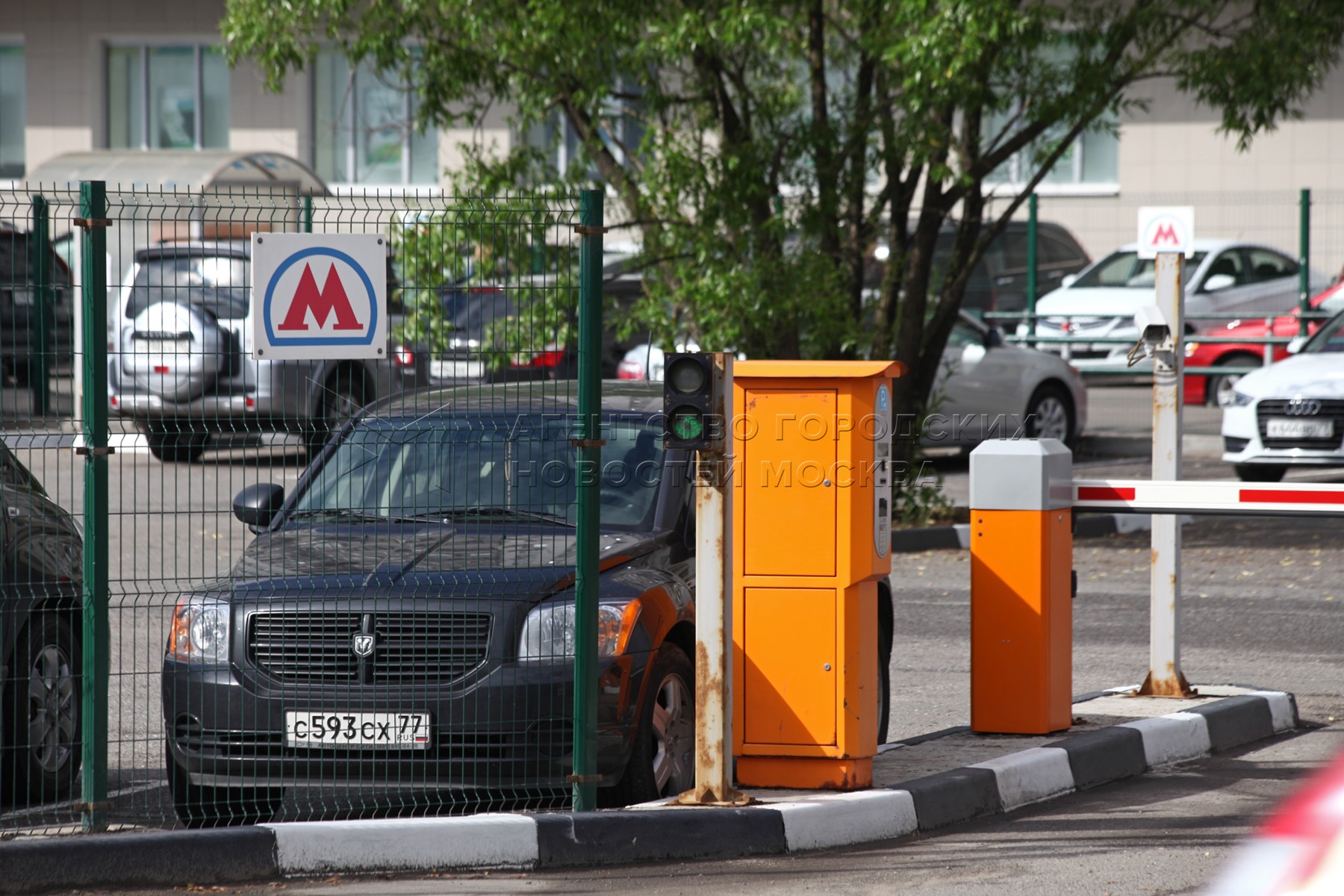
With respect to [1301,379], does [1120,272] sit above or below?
above

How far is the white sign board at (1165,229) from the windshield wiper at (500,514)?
3778mm

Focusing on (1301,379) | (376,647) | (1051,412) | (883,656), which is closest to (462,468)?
(376,647)

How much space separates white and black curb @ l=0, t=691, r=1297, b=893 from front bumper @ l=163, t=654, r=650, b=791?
16cm

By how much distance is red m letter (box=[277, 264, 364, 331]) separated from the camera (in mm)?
5879

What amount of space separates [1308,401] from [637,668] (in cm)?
1057

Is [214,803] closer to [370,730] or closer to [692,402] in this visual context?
[370,730]

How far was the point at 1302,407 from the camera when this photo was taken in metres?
15.0

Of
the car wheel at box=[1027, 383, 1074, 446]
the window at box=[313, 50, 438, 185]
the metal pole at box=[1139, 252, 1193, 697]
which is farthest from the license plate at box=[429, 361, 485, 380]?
the window at box=[313, 50, 438, 185]

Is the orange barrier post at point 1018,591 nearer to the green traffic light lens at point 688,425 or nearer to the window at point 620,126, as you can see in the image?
the green traffic light lens at point 688,425

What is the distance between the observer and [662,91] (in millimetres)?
12930

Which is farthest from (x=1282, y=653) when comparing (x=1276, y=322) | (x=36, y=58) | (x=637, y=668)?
(x=36, y=58)

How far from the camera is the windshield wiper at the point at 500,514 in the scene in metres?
6.22

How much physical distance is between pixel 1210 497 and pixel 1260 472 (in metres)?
9.54

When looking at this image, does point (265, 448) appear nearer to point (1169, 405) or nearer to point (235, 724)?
point (235, 724)
